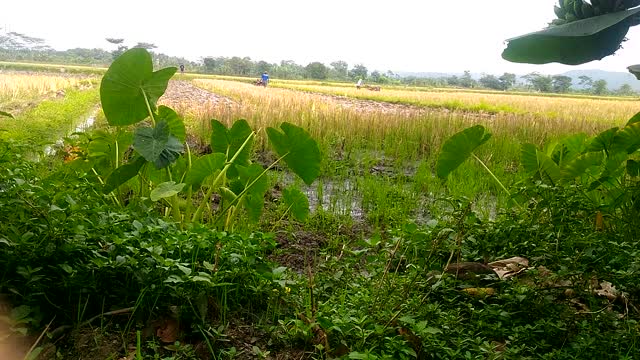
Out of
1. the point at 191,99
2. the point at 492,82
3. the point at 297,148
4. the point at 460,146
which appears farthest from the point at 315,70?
the point at 297,148

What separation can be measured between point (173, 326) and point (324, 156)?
10.8ft

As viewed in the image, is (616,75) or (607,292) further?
(616,75)

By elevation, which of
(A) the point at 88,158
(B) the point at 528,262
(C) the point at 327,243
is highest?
(A) the point at 88,158

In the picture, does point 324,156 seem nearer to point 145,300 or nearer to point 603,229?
point 603,229

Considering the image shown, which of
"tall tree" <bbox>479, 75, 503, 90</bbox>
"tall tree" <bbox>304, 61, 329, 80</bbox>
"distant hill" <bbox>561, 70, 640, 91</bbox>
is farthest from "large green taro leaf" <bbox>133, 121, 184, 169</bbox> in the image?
"tall tree" <bbox>304, 61, 329, 80</bbox>

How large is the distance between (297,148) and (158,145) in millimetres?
639

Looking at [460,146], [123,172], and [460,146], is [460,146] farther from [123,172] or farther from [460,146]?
[123,172]

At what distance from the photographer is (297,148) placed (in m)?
2.44

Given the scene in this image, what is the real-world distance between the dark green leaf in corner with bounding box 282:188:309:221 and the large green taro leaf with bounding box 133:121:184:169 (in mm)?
546

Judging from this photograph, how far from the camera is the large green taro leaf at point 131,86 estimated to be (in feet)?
7.74

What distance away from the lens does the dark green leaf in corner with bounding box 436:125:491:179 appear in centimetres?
250

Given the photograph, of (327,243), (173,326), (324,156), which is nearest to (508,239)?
(327,243)

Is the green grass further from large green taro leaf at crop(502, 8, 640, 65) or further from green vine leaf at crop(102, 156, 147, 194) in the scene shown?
large green taro leaf at crop(502, 8, 640, 65)

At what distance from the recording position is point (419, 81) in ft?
131
